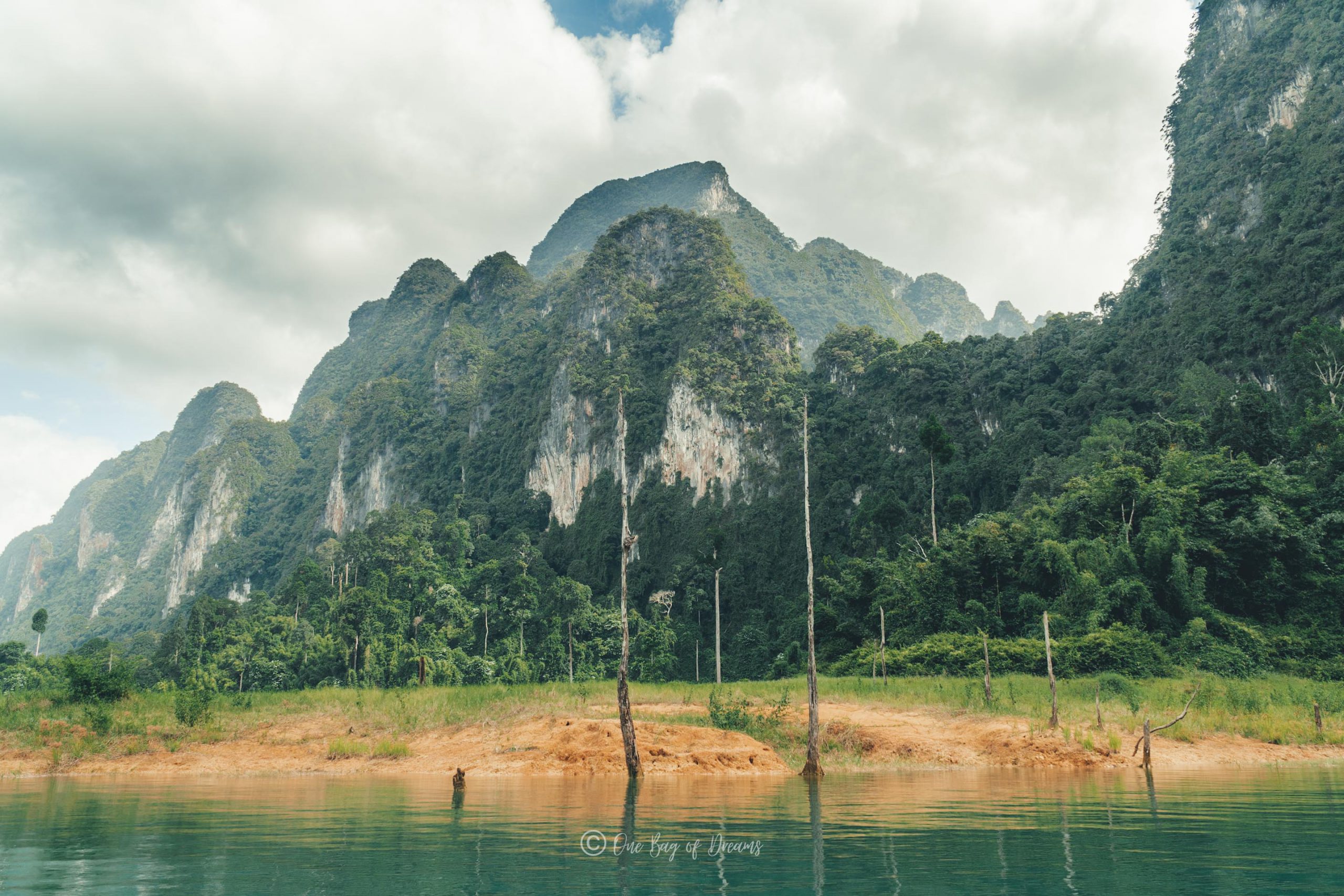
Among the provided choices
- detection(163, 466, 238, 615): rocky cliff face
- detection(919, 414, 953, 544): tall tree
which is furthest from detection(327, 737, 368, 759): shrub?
Answer: detection(163, 466, 238, 615): rocky cliff face

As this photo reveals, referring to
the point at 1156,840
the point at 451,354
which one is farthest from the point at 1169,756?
the point at 451,354

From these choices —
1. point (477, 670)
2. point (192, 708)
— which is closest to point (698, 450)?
point (477, 670)

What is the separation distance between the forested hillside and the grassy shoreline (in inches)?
191

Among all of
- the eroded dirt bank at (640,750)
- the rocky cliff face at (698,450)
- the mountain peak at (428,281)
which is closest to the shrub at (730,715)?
the eroded dirt bank at (640,750)

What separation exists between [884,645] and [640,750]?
21577 mm

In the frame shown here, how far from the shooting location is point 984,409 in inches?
3004

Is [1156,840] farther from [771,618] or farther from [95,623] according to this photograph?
[95,623]

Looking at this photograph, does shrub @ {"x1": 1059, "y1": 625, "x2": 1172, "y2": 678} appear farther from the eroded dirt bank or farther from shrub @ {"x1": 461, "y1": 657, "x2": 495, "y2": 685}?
shrub @ {"x1": 461, "y1": 657, "x2": 495, "y2": 685}

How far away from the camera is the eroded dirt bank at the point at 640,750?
19.7 metres

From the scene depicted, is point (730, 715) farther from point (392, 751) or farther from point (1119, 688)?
point (1119, 688)

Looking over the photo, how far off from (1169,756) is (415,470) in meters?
120

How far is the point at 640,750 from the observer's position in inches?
781

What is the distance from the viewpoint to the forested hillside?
120ft

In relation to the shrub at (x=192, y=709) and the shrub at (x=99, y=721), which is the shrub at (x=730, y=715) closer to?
the shrub at (x=192, y=709)
